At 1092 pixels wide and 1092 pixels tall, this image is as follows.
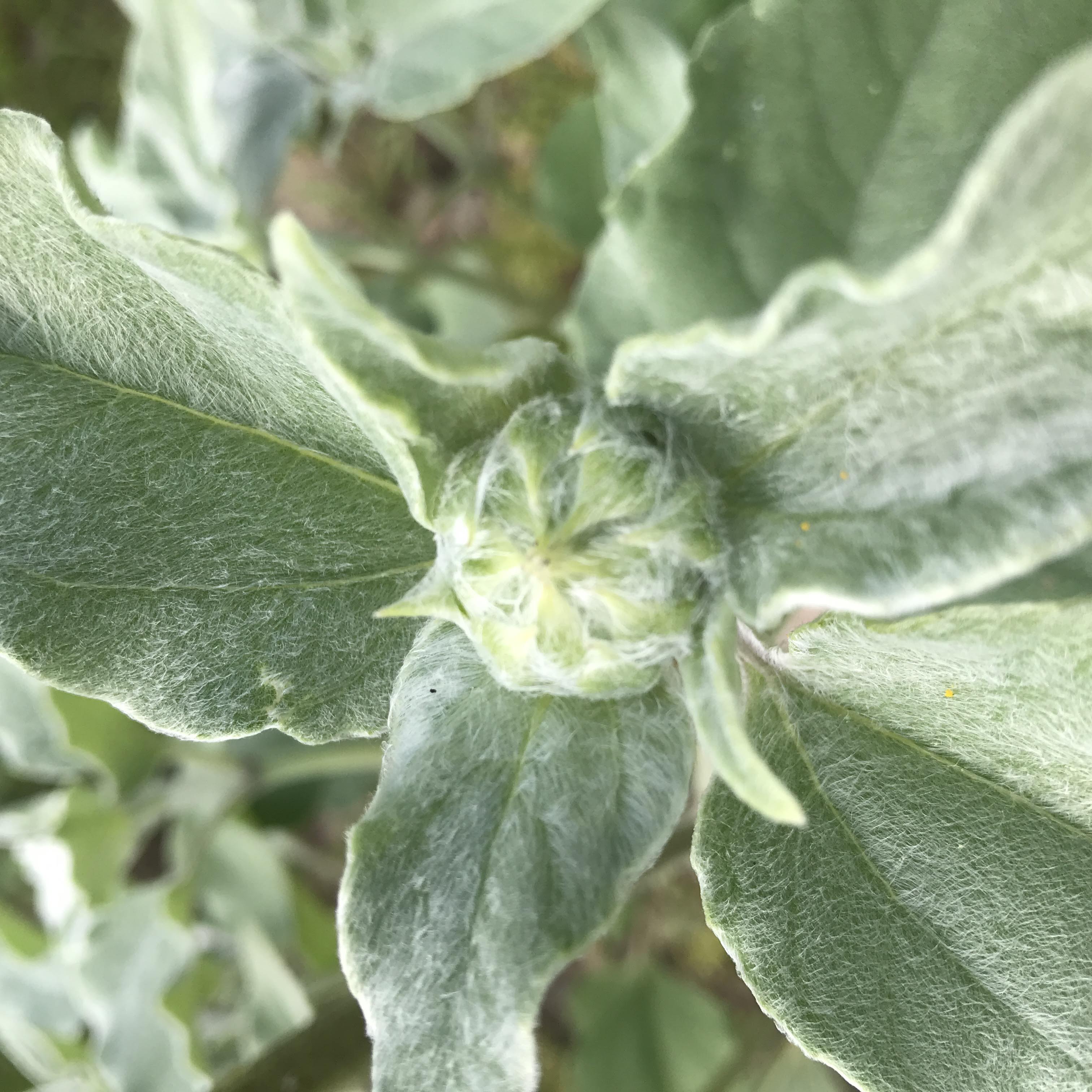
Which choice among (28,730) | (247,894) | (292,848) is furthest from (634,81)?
(292,848)

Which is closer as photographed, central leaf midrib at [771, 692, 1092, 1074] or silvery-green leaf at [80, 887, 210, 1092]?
central leaf midrib at [771, 692, 1092, 1074]

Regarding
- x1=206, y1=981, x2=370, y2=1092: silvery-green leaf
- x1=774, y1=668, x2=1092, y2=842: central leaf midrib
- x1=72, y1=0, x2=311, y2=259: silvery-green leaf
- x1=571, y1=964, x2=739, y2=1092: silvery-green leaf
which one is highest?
x1=774, y1=668, x2=1092, y2=842: central leaf midrib

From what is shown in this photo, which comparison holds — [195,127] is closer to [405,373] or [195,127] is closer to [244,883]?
[405,373]

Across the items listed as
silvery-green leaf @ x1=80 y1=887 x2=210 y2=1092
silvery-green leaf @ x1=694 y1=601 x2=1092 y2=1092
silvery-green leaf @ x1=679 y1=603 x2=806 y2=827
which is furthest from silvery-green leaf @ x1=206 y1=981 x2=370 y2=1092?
silvery-green leaf @ x1=679 y1=603 x2=806 y2=827

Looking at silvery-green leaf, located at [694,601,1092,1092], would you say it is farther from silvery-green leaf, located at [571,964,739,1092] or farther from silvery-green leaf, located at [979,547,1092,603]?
silvery-green leaf, located at [571,964,739,1092]

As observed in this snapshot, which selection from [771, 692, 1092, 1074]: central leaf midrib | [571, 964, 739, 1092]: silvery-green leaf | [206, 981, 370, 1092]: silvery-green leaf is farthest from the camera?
[571, 964, 739, 1092]: silvery-green leaf

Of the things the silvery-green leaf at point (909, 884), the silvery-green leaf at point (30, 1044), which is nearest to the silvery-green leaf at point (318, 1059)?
the silvery-green leaf at point (909, 884)
